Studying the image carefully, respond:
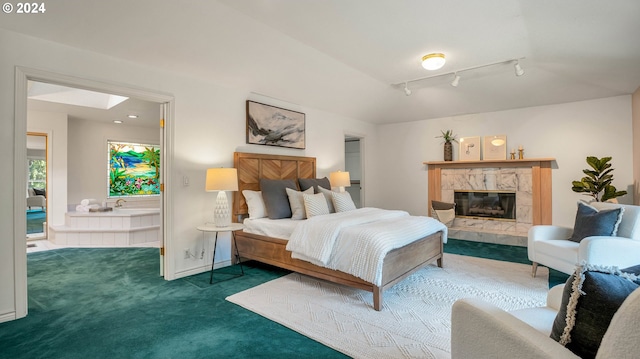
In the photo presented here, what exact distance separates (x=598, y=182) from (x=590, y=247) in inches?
94.7

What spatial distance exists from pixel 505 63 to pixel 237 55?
3.38 metres

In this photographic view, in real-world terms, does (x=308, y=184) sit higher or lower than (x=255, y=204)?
higher

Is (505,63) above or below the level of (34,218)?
above

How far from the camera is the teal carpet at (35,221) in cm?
650

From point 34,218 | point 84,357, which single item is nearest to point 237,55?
point 84,357

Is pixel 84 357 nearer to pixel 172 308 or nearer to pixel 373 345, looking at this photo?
pixel 172 308

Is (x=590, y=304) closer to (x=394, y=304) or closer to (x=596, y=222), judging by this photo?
(x=394, y=304)

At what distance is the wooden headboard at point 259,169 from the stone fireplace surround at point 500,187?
2799 mm

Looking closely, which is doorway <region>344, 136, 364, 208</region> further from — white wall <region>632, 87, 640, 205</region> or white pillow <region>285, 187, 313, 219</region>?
white wall <region>632, 87, 640, 205</region>

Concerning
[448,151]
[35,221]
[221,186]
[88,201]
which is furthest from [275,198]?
[35,221]

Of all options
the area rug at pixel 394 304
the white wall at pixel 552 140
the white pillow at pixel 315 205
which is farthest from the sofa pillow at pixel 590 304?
the white wall at pixel 552 140

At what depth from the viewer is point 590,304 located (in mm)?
928

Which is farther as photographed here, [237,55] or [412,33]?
[237,55]

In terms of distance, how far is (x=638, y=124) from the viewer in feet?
13.6
